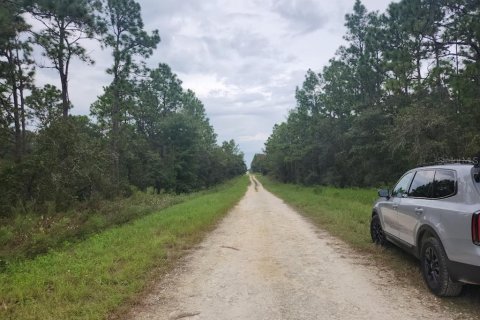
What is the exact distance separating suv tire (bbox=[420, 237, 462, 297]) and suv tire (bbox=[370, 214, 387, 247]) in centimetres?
267

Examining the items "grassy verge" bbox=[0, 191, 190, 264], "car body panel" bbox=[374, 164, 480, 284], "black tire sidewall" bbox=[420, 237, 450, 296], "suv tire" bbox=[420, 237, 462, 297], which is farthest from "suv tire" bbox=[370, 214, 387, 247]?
"grassy verge" bbox=[0, 191, 190, 264]

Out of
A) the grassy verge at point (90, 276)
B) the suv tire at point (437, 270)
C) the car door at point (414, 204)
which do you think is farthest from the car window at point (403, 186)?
the grassy verge at point (90, 276)

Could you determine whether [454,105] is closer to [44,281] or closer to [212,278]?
[212,278]

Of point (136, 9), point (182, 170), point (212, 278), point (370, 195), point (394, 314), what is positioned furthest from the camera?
point (182, 170)

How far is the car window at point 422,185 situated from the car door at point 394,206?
0.90ft

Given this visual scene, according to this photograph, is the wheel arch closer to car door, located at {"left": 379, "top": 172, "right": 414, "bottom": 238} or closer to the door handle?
the door handle

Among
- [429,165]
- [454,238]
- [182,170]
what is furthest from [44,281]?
[182,170]

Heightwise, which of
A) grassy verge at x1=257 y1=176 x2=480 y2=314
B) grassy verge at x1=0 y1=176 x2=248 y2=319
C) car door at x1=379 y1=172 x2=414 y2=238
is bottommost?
A: grassy verge at x1=257 y1=176 x2=480 y2=314

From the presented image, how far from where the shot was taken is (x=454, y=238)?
4953mm

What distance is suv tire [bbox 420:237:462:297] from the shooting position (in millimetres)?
5230

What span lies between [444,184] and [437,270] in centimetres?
126

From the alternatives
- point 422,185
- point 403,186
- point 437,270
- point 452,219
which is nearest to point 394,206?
point 403,186

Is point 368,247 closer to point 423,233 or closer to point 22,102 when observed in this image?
point 423,233

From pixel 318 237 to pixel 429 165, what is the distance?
4600mm
